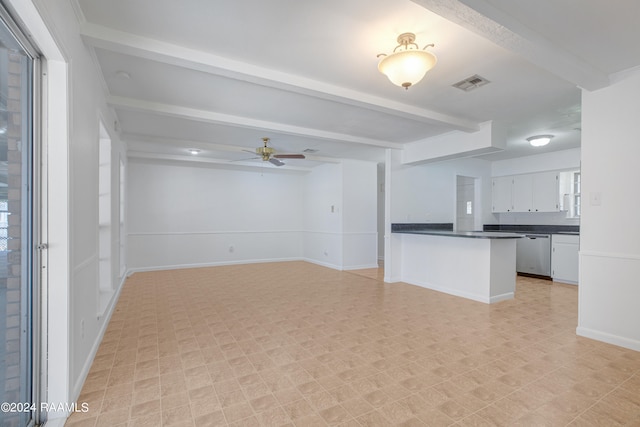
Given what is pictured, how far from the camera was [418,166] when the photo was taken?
20.1 ft

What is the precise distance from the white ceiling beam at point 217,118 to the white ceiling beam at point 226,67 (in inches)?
50.1

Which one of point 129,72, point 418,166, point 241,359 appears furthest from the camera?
point 418,166

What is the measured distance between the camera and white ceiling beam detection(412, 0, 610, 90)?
1766 mm

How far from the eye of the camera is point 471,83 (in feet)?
9.95

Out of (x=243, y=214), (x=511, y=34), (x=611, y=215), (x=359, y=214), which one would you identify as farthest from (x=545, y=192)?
(x=243, y=214)

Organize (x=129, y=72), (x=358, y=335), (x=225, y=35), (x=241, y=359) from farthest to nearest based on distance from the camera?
(x=358, y=335) → (x=129, y=72) → (x=241, y=359) → (x=225, y=35)

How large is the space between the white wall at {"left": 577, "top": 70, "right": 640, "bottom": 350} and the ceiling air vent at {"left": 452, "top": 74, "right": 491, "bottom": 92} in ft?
3.45

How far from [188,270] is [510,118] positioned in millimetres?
6582

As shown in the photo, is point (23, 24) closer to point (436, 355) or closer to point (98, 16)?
point (98, 16)

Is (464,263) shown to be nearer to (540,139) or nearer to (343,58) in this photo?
(540,139)

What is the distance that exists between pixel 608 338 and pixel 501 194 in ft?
15.4

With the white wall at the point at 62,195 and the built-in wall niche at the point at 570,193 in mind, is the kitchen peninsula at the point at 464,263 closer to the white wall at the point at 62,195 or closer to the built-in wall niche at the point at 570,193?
the built-in wall niche at the point at 570,193

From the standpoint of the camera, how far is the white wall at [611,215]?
9.33ft

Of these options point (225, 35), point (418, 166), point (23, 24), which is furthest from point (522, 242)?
point (23, 24)
